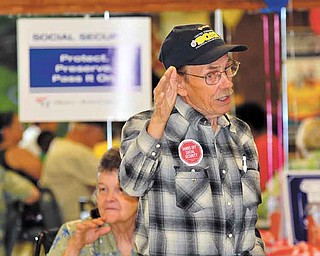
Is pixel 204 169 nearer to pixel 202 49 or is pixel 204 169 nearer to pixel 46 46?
pixel 202 49

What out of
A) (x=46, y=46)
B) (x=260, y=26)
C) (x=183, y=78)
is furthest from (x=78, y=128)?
(x=183, y=78)

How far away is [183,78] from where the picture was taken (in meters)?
2.33

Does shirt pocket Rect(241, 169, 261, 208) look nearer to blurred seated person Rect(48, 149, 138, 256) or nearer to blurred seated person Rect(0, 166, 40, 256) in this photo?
blurred seated person Rect(48, 149, 138, 256)

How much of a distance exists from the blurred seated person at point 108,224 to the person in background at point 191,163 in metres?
0.61

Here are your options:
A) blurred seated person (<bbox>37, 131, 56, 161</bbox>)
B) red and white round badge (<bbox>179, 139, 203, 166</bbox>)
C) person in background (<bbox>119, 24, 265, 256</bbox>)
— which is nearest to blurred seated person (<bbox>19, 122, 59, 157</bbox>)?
blurred seated person (<bbox>37, 131, 56, 161</bbox>)

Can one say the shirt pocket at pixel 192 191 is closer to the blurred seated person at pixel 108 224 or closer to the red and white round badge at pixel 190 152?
the red and white round badge at pixel 190 152

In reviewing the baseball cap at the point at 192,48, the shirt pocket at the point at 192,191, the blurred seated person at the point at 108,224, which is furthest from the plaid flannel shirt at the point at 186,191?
the blurred seated person at the point at 108,224

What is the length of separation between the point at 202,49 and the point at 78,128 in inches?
95.3

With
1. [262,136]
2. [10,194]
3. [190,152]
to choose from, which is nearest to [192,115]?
[190,152]

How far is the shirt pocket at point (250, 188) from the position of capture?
7.68 ft

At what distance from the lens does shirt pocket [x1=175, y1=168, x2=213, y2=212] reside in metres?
2.24

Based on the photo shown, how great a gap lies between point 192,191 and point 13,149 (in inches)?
99.6

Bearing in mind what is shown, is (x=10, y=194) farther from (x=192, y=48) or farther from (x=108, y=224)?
(x=192, y=48)

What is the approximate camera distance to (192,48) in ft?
7.51
